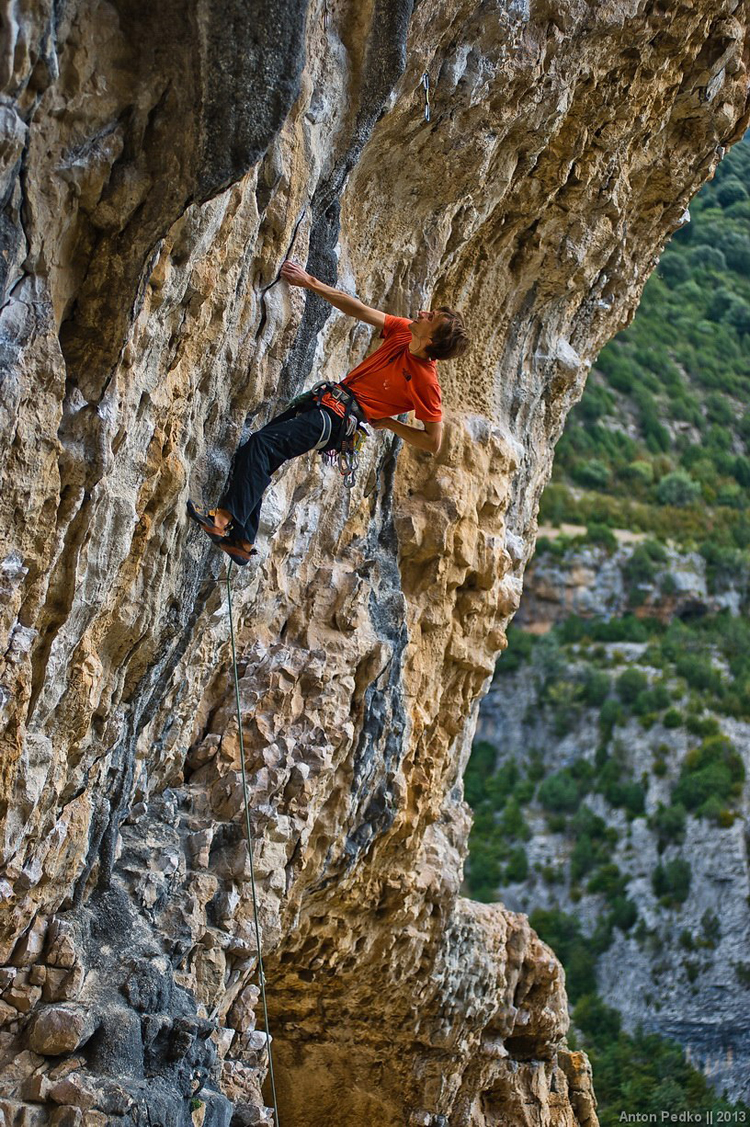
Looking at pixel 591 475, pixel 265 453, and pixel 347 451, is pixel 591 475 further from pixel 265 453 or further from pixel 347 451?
pixel 265 453

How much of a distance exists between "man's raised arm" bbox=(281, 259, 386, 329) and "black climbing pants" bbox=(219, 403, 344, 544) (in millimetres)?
458

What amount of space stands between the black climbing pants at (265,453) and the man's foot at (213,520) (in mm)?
36

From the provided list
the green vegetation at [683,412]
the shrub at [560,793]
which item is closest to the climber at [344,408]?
the shrub at [560,793]

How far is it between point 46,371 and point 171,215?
658 mm

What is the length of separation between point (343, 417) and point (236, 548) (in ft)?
2.58

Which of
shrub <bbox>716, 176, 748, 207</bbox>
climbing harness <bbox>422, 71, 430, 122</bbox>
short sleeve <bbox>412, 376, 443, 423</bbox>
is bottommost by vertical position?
short sleeve <bbox>412, 376, 443, 423</bbox>

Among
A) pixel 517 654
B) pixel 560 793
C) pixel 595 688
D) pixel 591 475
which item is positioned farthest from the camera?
pixel 591 475

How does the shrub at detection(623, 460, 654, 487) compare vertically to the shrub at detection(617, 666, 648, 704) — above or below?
above

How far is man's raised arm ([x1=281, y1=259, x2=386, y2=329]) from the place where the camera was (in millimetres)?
5586

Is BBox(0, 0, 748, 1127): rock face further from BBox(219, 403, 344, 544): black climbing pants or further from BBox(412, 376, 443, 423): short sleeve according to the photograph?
BBox(412, 376, 443, 423): short sleeve

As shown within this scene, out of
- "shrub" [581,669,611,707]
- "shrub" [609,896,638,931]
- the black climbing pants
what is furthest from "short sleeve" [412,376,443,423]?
"shrub" [581,669,611,707]

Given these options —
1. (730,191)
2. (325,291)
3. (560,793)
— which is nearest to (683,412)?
(730,191)

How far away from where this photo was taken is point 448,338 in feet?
19.3

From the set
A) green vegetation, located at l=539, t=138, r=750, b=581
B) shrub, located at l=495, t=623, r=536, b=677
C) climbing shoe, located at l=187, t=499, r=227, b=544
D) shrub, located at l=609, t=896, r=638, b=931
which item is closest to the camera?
climbing shoe, located at l=187, t=499, r=227, b=544
